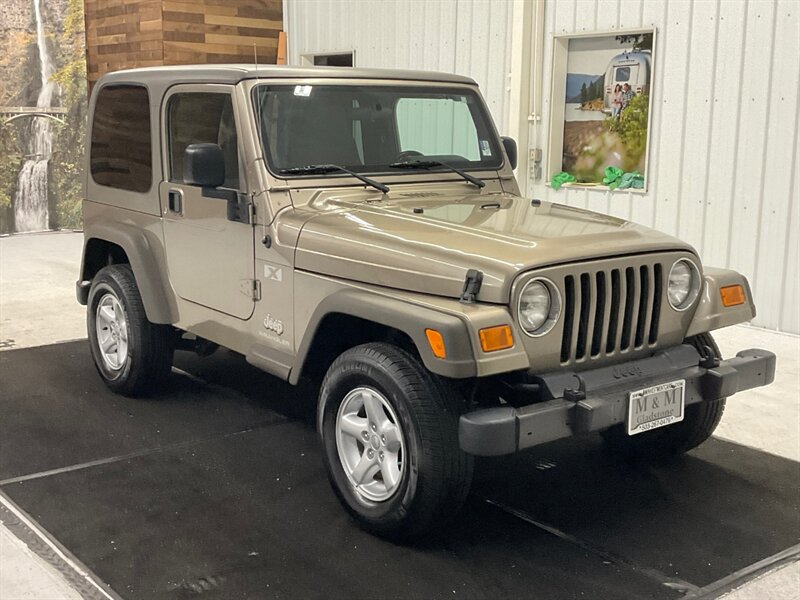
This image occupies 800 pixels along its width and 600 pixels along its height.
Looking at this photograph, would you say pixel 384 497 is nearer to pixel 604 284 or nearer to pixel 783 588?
pixel 604 284

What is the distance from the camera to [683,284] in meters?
3.75

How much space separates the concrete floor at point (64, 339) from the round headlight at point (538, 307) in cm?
111

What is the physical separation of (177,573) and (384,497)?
2.56ft

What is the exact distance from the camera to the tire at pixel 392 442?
323 cm

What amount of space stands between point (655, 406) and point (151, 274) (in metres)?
2.73

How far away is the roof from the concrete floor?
202 centimetres

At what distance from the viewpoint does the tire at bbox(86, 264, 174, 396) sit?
5047mm

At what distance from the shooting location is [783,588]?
→ 3.23m

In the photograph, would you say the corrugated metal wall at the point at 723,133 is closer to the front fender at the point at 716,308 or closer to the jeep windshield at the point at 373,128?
the jeep windshield at the point at 373,128

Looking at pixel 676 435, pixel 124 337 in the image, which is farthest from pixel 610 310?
pixel 124 337

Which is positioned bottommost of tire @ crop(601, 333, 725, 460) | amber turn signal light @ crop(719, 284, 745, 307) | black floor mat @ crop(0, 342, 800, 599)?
black floor mat @ crop(0, 342, 800, 599)

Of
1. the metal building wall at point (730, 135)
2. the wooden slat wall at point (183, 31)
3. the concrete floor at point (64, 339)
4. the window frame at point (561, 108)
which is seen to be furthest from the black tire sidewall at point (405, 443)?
the wooden slat wall at point (183, 31)

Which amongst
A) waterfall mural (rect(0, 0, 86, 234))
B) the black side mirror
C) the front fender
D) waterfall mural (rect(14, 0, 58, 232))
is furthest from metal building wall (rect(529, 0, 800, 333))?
waterfall mural (rect(14, 0, 58, 232))

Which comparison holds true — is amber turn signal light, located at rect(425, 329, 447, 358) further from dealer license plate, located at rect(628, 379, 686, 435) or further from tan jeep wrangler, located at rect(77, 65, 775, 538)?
dealer license plate, located at rect(628, 379, 686, 435)
